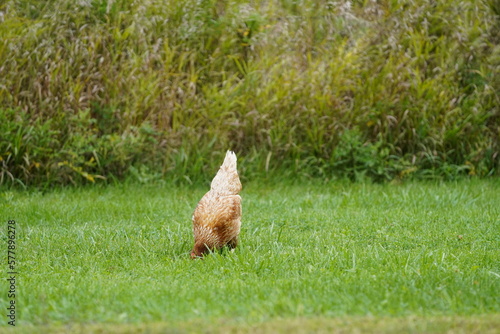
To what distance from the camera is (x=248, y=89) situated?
891cm

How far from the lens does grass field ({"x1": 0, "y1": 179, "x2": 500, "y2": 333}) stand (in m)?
3.62

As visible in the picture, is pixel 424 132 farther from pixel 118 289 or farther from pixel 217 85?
pixel 118 289

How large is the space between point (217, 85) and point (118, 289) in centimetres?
522

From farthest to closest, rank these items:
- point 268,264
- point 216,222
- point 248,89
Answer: point 248,89
point 216,222
point 268,264

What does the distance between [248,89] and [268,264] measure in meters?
4.50

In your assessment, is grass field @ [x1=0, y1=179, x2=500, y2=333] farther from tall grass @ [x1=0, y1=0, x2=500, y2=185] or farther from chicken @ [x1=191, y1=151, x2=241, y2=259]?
tall grass @ [x1=0, y1=0, x2=500, y2=185]

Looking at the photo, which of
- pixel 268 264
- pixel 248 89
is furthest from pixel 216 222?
pixel 248 89

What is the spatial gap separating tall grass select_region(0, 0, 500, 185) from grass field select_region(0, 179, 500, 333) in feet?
2.54

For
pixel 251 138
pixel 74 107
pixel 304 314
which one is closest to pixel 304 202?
pixel 251 138

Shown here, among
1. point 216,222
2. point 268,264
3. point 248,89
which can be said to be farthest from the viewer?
point 248,89

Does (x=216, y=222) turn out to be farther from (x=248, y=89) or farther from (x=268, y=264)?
(x=248, y=89)

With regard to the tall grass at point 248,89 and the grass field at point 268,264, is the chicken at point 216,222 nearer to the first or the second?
the grass field at point 268,264

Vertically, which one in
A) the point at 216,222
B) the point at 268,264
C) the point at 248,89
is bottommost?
the point at 268,264

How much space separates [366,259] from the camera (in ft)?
16.0
